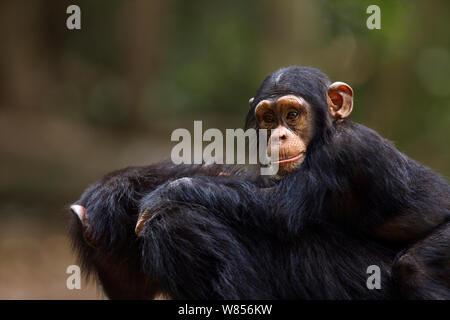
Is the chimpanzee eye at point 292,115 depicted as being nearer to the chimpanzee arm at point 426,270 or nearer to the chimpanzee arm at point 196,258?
the chimpanzee arm at point 196,258

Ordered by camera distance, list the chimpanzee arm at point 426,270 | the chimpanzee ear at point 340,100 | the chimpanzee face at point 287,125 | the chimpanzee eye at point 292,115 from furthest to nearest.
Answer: the chimpanzee ear at point 340,100
the chimpanzee eye at point 292,115
the chimpanzee face at point 287,125
the chimpanzee arm at point 426,270

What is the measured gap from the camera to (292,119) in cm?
476

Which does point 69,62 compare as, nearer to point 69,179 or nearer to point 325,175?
point 69,179

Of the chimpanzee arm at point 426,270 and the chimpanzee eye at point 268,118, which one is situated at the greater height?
the chimpanzee eye at point 268,118

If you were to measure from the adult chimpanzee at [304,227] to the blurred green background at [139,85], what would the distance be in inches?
182

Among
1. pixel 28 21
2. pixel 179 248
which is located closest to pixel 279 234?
pixel 179 248

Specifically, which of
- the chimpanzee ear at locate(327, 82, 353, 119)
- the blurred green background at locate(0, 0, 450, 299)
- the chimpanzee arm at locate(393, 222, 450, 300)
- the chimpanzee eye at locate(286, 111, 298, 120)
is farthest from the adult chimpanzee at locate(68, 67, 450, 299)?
the blurred green background at locate(0, 0, 450, 299)

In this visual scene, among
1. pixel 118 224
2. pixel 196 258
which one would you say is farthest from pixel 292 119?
pixel 118 224

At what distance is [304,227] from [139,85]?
471 inches

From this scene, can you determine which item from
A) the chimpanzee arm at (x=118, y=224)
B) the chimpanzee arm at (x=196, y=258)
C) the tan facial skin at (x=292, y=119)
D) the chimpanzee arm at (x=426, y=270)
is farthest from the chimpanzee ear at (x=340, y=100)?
the chimpanzee arm at (x=196, y=258)

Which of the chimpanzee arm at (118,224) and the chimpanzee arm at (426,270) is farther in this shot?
the chimpanzee arm at (118,224)

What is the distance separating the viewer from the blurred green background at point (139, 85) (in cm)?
1186

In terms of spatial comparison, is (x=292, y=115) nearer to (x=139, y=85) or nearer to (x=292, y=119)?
(x=292, y=119)

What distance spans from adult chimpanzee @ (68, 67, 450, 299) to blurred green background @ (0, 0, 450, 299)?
4.63m
